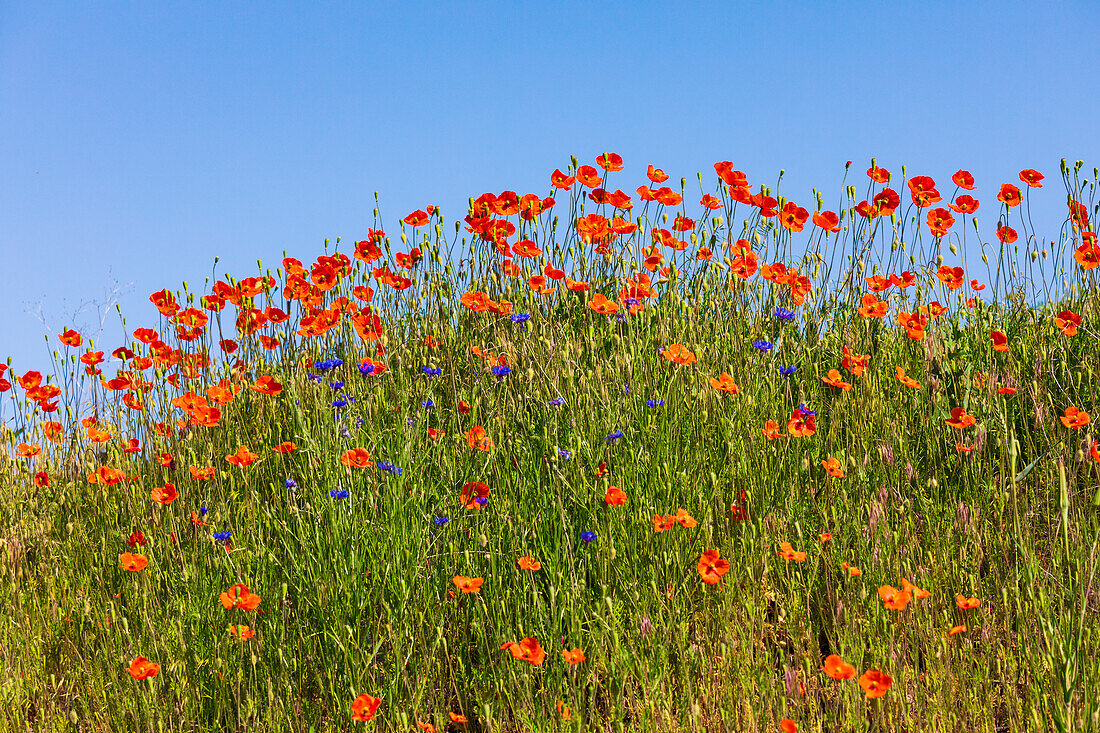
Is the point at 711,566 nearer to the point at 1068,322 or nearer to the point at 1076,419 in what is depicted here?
Result: the point at 1076,419

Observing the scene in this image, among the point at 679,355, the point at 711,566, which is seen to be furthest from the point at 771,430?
the point at 711,566

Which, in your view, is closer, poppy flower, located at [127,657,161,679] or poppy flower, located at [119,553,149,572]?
poppy flower, located at [127,657,161,679]

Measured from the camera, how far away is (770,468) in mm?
3109

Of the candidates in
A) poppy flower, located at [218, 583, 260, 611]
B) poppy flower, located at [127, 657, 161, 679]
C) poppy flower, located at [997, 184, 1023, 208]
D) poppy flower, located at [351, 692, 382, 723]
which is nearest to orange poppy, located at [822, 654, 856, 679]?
poppy flower, located at [351, 692, 382, 723]

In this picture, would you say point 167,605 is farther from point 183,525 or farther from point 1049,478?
A: point 1049,478

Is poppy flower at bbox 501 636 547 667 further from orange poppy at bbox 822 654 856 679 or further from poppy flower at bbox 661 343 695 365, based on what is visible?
poppy flower at bbox 661 343 695 365

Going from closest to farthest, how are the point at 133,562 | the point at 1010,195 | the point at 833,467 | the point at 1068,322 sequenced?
the point at 133,562
the point at 833,467
the point at 1068,322
the point at 1010,195

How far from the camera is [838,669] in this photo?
2000 millimetres

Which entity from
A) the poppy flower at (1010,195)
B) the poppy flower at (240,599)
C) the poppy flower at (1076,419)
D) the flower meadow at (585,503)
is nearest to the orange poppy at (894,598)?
the flower meadow at (585,503)

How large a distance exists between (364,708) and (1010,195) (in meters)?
3.50

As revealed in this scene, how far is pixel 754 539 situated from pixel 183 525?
2.12 meters

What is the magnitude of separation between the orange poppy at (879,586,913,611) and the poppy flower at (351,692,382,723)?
1296mm

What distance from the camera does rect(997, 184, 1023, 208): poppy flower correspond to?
4020 millimetres

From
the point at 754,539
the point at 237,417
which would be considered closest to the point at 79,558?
the point at 237,417
